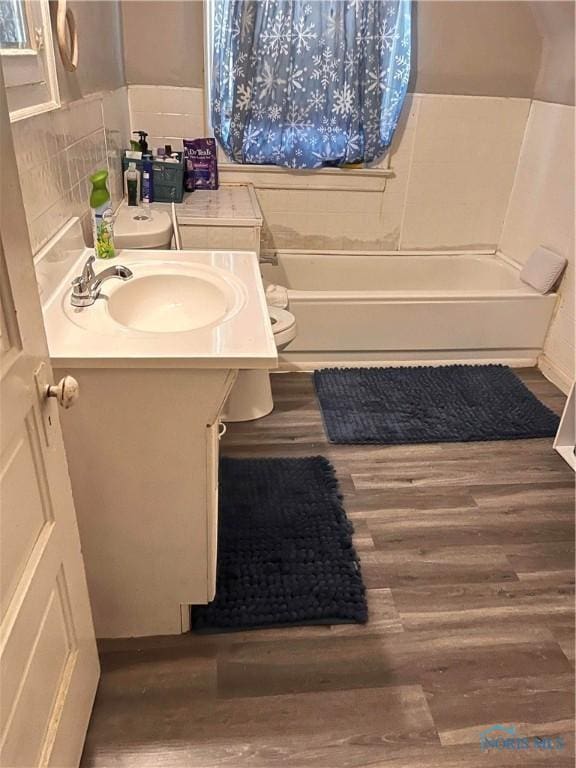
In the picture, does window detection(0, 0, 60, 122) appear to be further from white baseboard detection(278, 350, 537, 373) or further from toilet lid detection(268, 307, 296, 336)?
white baseboard detection(278, 350, 537, 373)

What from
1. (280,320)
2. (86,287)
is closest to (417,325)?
(280,320)

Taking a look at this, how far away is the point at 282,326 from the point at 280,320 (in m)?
0.05

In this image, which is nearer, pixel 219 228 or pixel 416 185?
pixel 219 228

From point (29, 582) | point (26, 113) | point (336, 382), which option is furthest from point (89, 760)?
point (336, 382)

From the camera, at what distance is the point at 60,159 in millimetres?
1572

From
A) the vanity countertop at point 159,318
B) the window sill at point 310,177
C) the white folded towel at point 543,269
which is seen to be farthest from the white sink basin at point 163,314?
the white folded towel at point 543,269

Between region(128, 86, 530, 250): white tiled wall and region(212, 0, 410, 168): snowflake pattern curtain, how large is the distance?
0.14m

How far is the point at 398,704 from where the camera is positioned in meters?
1.41

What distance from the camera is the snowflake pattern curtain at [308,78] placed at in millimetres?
2777

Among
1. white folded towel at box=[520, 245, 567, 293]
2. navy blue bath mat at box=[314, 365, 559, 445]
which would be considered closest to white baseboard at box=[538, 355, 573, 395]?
navy blue bath mat at box=[314, 365, 559, 445]

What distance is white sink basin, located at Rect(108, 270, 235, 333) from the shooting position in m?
1.53

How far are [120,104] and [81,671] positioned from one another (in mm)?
2462

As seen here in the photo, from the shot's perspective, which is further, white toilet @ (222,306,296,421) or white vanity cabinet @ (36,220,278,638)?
white toilet @ (222,306,296,421)

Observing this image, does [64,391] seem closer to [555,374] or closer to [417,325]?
[417,325]
